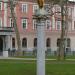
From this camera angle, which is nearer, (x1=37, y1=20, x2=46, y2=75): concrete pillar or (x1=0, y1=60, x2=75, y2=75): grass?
(x1=37, y1=20, x2=46, y2=75): concrete pillar

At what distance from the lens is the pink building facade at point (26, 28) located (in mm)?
82188

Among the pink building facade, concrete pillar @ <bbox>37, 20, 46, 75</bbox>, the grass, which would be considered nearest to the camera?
concrete pillar @ <bbox>37, 20, 46, 75</bbox>

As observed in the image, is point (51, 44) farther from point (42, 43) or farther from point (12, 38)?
point (42, 43)

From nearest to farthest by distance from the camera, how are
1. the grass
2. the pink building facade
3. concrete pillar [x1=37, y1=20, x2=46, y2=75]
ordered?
concrete pillar [x1=37, y1=20, x2=46, y2=75], the grass, the pink building facade

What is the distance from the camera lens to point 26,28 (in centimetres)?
9050

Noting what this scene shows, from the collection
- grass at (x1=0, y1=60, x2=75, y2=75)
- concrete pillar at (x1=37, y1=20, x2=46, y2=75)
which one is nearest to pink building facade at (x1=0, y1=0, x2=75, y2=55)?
grass at (x1=0, y1=60, x2=75, y2=75)

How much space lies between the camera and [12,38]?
287 ft

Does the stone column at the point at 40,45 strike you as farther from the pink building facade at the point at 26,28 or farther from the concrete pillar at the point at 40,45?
the pink building facade at the point at 26,28

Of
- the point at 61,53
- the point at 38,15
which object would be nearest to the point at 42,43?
the point at 38,15

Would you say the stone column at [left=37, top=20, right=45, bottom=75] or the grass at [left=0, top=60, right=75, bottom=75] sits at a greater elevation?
the stone column at [left=37, top=20, right=45, bottom=75]

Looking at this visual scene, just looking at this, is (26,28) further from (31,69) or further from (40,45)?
(40,45)

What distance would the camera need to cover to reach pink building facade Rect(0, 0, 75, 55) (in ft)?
270

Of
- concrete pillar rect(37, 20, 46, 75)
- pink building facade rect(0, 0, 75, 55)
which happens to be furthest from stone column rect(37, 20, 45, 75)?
pink building facade rect(0, 0, 75, 55)

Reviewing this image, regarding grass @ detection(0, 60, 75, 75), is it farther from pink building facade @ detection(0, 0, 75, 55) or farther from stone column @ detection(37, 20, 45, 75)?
pink building facade @ detection(0, 0, 75, 55)
